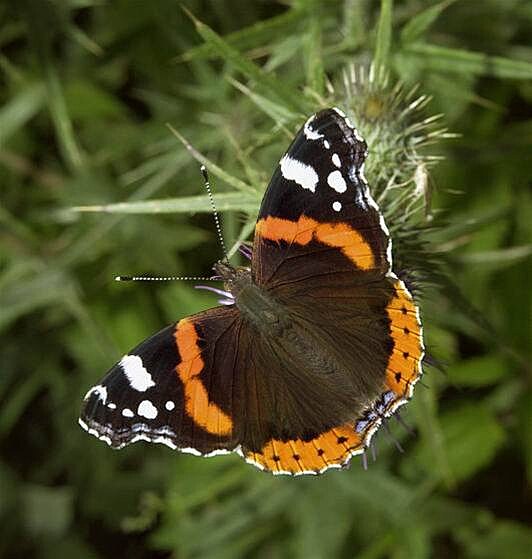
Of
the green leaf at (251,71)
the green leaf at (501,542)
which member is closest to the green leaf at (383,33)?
the green leaf at (251,71)

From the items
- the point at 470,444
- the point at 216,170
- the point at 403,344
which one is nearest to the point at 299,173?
the point at 216,170

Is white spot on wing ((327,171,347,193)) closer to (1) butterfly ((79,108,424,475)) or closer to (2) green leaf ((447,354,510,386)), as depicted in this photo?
(1) butterfly ((79,108,424,475))

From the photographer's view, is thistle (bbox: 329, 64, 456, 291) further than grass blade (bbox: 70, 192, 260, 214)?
Yes

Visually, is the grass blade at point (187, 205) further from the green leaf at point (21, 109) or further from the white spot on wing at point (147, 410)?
the green leaf at point (21, 109)

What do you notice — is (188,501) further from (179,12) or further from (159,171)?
(179,12)

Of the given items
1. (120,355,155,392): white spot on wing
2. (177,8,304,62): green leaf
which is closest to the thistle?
(177,8,304,62): green leaf

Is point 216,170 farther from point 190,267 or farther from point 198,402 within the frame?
point 190,267

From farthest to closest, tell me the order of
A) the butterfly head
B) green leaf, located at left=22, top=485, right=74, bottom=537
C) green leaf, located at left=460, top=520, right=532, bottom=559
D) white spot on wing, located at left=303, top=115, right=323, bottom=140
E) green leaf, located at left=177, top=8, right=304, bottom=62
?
1. green leaf, located at left=22, top=485, right=74, bottom=537
2. green leaf, located at left=460, top=520, right=532, bottom=559
3. green leaf, located at left=177, top=8, right=304, bottom=62
4. the butterfly head
5. white spot on wing, located at left=303, top=115, right=323, bottom=140
